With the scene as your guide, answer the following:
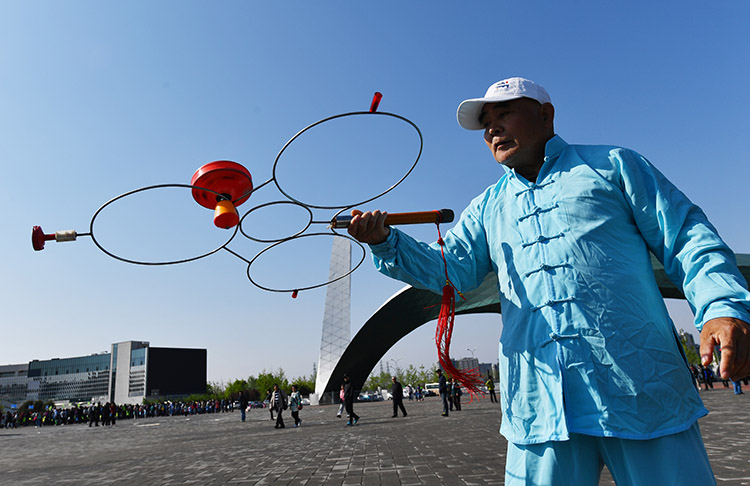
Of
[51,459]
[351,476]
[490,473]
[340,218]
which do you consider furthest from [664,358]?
[51,459]

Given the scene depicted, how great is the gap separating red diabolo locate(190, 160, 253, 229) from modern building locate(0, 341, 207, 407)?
380 feet

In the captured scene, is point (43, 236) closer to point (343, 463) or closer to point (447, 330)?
point (447, 330)

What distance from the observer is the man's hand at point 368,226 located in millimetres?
2043

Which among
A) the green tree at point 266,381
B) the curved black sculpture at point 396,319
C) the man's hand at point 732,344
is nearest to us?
the man's hand at point 732,344

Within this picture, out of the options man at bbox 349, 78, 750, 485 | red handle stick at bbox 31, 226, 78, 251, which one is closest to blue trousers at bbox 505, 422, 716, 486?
man at bbox 349, 78, 750, 485

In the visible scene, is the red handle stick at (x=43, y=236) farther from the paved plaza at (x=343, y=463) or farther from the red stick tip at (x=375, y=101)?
the paved plaza at (x=343, y=463)

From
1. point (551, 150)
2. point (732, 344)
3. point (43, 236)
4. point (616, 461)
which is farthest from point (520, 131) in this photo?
point (43, 236)

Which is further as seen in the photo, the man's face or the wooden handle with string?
the man's face

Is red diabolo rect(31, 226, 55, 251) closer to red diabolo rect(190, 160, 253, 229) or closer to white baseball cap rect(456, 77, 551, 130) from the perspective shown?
red diabolo rect(190, 160, 253, 229)

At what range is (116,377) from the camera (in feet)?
382

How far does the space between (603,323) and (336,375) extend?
59.1 meters

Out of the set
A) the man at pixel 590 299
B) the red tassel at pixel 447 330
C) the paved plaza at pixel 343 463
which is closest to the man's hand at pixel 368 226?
the man at pixel 590 299

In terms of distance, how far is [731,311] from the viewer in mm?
1459

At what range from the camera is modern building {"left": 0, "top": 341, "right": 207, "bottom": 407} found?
356ft
